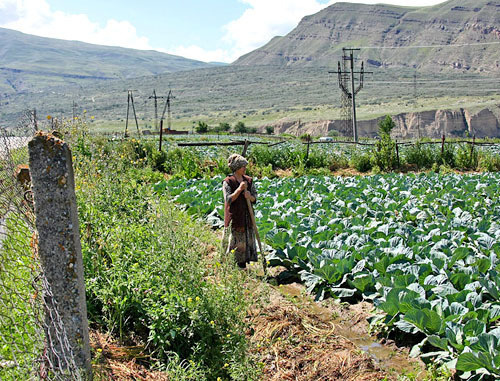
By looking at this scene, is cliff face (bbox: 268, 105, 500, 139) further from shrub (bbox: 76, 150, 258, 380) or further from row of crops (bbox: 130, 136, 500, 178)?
shrub (bbox: 76, 150, 258, 380)

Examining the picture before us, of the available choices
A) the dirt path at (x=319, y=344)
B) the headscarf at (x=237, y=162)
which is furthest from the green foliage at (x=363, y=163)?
the dirt path at (x=319, y=344)

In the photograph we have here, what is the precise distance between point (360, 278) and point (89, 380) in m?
3.01

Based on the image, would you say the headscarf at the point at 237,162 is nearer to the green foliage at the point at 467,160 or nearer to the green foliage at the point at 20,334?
the green foliage at the point at 20,334

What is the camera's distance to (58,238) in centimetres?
271

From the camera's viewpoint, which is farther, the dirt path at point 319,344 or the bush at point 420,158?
the bush at point 420,158

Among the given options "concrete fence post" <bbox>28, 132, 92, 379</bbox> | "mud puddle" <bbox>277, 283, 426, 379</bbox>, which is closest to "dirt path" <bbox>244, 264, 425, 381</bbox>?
"mud puddle" <bbox>277, 283, 426, 379</bbox>

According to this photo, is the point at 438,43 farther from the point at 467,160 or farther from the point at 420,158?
the point at 420,158

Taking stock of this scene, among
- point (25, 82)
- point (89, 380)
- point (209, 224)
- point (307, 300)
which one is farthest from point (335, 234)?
point (25, 82)

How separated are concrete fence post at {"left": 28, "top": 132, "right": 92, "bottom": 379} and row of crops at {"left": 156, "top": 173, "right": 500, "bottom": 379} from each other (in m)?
2.70

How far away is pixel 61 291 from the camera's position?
2.77 meters

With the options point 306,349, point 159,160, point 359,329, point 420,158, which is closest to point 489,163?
point 420,158

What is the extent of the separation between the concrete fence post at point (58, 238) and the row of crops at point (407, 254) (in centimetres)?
270

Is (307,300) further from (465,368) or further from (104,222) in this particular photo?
(104,222)

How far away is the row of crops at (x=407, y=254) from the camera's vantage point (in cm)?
384
